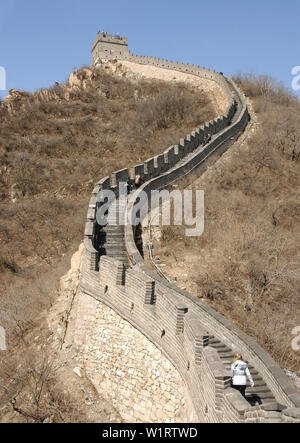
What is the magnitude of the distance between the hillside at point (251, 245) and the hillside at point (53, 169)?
13.9 ft

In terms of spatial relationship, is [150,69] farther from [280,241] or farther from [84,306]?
[84,306]

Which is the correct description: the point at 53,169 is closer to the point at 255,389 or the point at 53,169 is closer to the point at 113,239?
the point at 113,239

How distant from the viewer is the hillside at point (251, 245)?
34.6 ft

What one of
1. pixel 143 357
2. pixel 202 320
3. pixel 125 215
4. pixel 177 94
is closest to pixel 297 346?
pixel 202 320

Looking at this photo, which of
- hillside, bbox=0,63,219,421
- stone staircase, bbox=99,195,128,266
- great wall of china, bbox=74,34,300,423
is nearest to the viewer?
great wall of china, bbox=74,34,300,423

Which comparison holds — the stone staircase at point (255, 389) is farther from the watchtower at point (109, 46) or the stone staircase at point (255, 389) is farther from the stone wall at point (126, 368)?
the watchtower at point (109, 46)

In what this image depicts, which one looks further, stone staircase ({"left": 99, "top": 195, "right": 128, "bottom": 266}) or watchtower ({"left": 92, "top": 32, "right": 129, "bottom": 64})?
watchtower ({"left": 92, "top": 32, "right": 129, "bottom": 64})

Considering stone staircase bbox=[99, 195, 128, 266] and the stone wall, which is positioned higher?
stone staircase bbox=[99, 195, 128, 266]

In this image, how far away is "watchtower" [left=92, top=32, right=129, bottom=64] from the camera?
4953 centimetres

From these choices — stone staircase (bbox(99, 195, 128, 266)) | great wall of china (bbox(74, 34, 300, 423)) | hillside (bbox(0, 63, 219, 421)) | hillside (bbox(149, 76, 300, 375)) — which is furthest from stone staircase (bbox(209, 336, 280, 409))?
stone staircase (bbox(99, 195, 128, 266))

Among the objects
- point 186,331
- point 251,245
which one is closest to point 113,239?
point 251,245

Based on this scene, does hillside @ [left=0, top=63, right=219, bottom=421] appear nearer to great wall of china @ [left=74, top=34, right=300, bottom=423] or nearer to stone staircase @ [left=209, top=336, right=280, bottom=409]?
great wall of china @ [left=74, top=34, right=300, bottom=423]

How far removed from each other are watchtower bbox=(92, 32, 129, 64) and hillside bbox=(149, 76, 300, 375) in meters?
31.7

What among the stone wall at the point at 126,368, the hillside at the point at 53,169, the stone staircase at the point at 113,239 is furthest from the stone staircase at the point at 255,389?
the stone staircase at the point at 113,239
